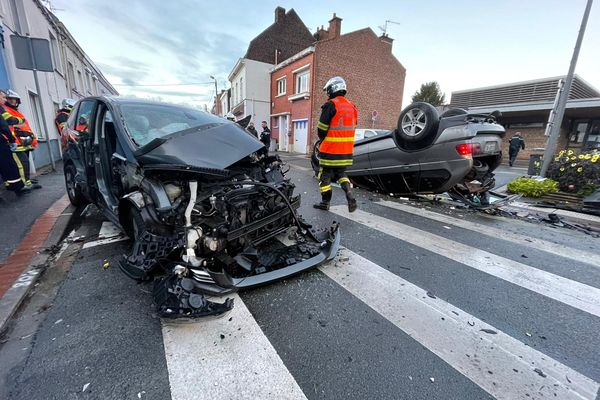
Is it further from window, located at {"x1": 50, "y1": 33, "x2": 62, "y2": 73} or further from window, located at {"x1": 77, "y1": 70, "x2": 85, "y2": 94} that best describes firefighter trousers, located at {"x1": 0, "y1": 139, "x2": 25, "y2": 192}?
window, located at {"x1": 77, "y1": 70, "x2": 85, "y2": 94}

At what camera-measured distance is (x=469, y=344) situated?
1941 millimetres

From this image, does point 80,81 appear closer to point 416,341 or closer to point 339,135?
point 339,135

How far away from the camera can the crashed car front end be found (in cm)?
207

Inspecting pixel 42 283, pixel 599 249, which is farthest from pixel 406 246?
pixel 42 283

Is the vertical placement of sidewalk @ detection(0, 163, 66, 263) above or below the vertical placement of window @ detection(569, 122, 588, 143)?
below

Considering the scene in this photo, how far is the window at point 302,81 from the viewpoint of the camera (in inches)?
724

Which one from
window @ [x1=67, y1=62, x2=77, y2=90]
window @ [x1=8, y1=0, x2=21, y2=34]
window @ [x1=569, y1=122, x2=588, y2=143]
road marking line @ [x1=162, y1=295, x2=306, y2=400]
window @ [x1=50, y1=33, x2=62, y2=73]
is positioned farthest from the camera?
window @ [x1=569, y1=122, x2=588, y2=143]

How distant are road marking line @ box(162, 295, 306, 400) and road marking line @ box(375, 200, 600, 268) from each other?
3.87 m

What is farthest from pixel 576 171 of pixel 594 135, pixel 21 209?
pixel 594 135

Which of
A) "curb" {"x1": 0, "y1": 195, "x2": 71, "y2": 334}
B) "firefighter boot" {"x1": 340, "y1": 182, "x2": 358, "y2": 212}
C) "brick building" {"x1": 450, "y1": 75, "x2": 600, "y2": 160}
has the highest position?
"brick building" {"x1": 450, "y1": 75, "x2": 600, "y2": 160}

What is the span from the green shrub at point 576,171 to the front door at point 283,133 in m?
17.0

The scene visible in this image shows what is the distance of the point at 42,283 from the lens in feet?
8.61

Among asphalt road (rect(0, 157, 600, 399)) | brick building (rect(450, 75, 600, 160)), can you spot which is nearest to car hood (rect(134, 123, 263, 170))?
asphalt road (rect(0, 157, 600, 399))

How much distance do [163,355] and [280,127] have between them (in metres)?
22.0
